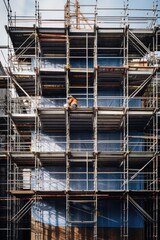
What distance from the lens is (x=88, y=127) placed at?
2023 cm

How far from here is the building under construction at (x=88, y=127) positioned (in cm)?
1867

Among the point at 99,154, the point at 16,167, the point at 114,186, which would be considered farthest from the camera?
the point at 16,167

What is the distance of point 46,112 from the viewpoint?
18.7 metres

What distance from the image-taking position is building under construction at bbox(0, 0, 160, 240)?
18672 millimetres

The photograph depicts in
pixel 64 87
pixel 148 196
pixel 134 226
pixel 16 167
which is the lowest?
pixel 134 226

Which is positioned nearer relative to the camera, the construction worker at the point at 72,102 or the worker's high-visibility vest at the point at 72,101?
the construction worker at the point at 72,102

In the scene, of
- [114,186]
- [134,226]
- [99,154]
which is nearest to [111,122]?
[99,154]

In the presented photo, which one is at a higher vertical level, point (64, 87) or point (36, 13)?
point (36, 13)

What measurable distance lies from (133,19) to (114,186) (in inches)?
375

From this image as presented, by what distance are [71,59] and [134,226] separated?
10.1m

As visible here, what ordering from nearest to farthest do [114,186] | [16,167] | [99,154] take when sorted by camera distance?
1. [99,154]
2. [114,186]
3. [16,167]

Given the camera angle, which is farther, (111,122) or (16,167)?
(16,167)

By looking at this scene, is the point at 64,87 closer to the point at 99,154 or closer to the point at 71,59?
the point at 71,59

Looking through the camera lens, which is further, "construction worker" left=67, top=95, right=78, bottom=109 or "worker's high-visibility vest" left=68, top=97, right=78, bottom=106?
"worker's high-visibility vest" left=68, top=97, right=78, bottom=106
